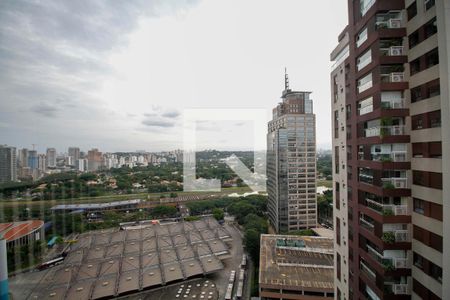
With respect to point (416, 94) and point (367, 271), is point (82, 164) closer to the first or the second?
point (367, 271)

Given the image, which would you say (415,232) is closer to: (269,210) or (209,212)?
(269,210)

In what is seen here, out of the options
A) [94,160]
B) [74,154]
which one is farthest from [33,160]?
[94,160]

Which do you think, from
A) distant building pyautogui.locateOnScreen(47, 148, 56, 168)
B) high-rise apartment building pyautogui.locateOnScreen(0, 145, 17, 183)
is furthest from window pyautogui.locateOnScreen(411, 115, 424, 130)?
distant building pyautogui.locateOnScreen(47, 148, 56, 168)

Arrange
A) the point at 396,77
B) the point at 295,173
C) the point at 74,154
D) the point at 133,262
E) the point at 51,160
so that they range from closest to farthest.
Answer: the point at 396,77 < the point at 133,262 < the point at 51,160 < the point at 74,154 < the point at 295,173

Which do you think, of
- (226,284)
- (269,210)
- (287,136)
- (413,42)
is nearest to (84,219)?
(226,284)

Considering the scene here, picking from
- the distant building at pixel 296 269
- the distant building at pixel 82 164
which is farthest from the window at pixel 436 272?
the distant building at pixel 82 164

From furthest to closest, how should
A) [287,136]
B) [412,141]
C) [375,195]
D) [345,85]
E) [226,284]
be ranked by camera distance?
[287,136], [226,284], [345,85], [375,195], [412,141]

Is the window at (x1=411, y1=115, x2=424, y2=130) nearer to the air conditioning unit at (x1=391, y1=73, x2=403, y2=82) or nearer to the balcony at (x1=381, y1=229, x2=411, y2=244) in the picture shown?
the air conditioning unit at (x1=391, y1=73, x2=403, y2=82)
